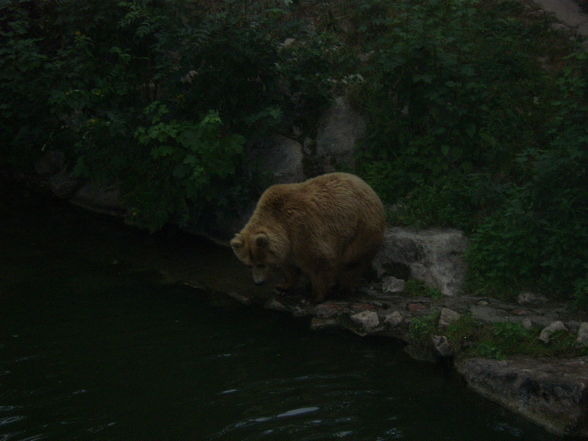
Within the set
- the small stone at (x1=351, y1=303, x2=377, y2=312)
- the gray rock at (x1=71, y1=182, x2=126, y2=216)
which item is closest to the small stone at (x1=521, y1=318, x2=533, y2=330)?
the small stone at (x1=351, y1=303, x2=377, y2=312)

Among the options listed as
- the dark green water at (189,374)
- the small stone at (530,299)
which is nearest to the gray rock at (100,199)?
the dark green water at (189,374)

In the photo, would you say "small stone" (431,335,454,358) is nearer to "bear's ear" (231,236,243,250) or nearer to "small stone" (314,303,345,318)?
"small stone" (314,303,345,318)

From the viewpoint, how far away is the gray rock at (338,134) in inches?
378

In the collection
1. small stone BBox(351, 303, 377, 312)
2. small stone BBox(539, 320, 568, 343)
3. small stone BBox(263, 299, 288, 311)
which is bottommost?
small stone BBox(539, 320, 568, 343)

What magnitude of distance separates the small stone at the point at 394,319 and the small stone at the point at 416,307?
0.54 feet

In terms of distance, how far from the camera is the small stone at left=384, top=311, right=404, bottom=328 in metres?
7.09

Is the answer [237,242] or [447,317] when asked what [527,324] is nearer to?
[447,317]

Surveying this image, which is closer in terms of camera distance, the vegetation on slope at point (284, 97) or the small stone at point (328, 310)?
the small stone at point (328, 310)

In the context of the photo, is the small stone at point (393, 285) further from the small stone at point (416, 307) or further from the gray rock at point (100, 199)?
the gray rock at point (100, 199)

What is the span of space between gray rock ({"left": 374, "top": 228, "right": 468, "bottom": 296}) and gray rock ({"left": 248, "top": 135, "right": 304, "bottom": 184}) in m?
1.84

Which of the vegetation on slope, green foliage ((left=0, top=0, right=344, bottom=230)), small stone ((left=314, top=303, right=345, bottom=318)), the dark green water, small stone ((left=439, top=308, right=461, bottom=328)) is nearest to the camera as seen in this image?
the dark green water

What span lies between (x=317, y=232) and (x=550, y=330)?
2.43m

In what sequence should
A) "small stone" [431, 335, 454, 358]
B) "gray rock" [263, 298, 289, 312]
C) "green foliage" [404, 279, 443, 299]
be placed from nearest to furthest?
"small stone" [431, 335, 454, 358] → "green foliage" [404, 279, 443, 299] → "gray rock" [263, 298, 289, 312]

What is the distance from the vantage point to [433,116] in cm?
883
